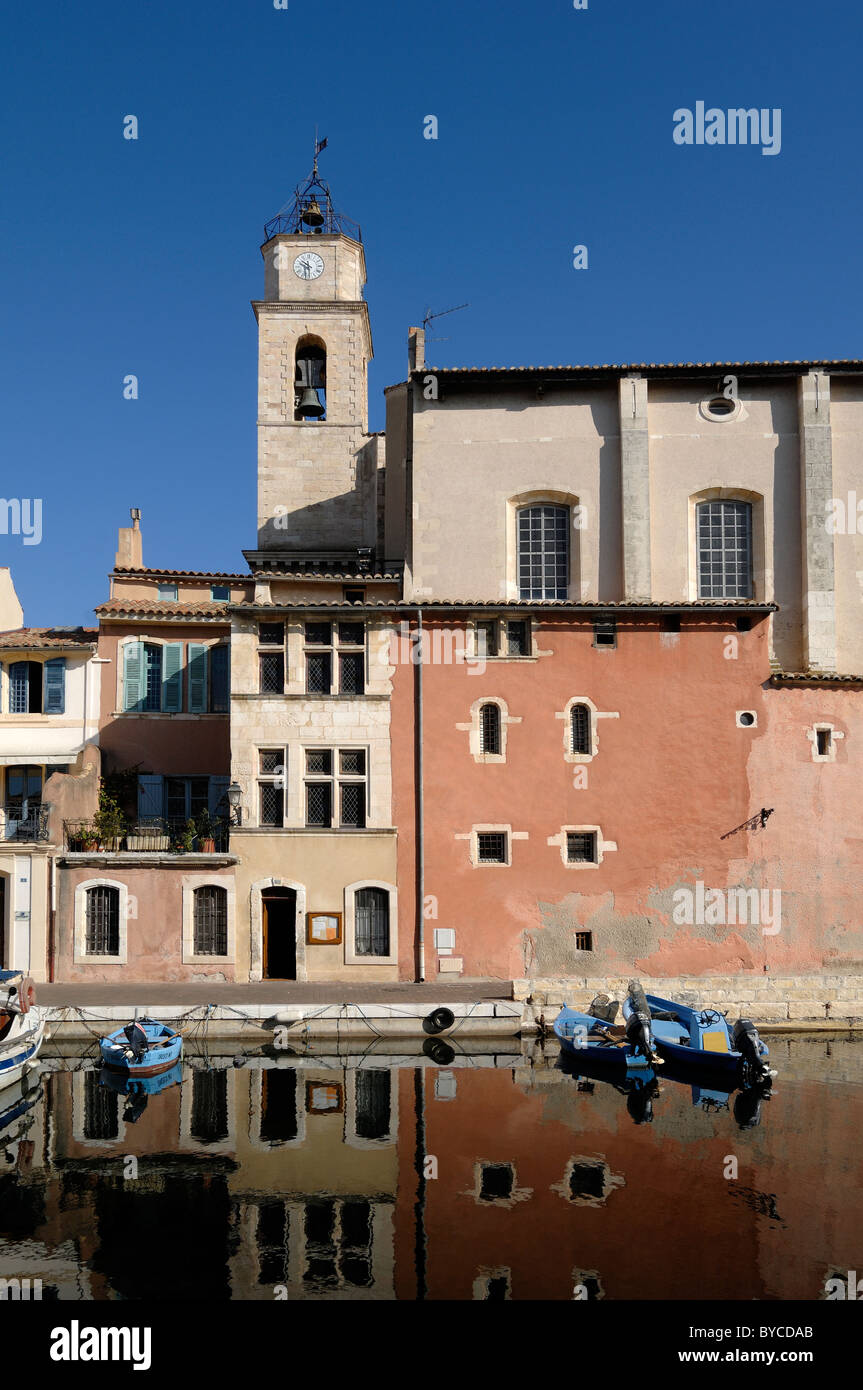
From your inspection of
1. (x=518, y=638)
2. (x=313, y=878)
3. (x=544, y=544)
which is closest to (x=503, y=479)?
(x=544, y=544)

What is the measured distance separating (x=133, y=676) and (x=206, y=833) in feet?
19.1

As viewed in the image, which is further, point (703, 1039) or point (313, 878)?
point (313, 878)

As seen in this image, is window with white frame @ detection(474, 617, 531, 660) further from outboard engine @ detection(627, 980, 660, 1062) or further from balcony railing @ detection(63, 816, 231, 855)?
outboard engine @ detection(627, 980, 660, 1062)

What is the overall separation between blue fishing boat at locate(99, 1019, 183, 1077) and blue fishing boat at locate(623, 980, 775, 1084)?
34.3 feet

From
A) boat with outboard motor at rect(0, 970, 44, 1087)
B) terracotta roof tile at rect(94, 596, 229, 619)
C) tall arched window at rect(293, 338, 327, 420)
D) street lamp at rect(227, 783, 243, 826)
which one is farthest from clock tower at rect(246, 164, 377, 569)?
boat with outboard motor at rect(0, 970, 44, 1087)

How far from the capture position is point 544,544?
115 ft

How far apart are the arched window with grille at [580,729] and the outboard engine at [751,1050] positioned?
8.63m

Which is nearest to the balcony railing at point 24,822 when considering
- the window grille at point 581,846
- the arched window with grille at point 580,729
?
the window grille at point 581,846

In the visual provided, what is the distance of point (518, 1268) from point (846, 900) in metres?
18.7

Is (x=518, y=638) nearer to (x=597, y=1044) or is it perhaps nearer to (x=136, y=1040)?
(x=597, y=1044)

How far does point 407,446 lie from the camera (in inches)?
1471

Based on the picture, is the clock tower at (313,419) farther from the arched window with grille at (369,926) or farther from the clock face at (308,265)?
the arched window with grille at (369,926)
